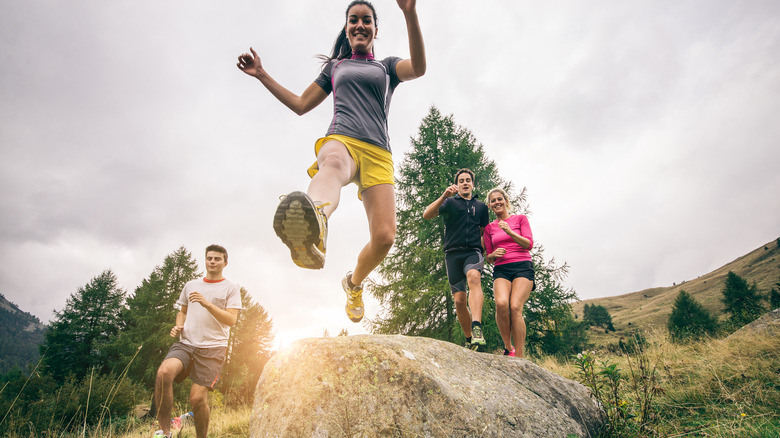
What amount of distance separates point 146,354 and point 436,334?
16.5m

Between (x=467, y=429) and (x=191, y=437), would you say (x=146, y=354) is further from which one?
(x=467, y=429)

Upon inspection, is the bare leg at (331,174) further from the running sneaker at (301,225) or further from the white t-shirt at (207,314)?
the white t-shirt at (207,314)

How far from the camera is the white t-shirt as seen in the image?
3.48 metres

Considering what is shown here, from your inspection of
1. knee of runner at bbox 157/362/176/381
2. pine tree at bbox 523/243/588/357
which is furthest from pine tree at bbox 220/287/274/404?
knee of runner at bbox 157/362/176/381

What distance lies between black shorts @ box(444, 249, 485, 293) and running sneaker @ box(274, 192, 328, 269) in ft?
8.17

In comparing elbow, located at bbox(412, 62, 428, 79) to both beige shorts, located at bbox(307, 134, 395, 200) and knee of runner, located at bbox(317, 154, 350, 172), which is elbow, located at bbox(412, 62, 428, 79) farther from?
knee of runner, located at bbox(317, 154, 350, 172)

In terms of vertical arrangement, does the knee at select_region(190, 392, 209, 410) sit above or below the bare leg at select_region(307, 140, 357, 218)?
below

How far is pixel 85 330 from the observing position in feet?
67.4

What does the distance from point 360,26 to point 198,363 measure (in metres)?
3.55

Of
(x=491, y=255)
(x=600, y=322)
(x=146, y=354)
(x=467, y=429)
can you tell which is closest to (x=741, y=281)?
(x=600, y=322)

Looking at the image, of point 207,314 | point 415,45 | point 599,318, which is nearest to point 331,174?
point 415,45

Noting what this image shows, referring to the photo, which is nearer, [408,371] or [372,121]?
[408,371]

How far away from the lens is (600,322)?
60281 mm

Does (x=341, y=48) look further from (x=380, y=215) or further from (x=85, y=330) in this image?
(x=85, y=330)
